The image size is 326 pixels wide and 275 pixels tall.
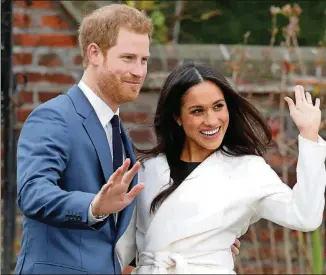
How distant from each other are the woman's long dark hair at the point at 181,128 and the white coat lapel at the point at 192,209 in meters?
0.07

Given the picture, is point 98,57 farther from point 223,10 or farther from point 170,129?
point 223,10

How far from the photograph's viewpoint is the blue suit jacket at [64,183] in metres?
3.39

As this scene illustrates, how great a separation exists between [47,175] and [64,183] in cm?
18

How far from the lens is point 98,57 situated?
374 centimetres

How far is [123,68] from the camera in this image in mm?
3691

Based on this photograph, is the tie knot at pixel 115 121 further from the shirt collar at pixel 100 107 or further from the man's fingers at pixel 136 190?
the man's fingers at pixel 136 190

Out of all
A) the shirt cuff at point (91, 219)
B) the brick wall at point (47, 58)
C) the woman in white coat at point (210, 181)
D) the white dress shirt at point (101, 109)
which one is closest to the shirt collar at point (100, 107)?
the white dress shirt at point (101, 109)

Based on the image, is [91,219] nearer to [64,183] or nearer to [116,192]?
[116,192]

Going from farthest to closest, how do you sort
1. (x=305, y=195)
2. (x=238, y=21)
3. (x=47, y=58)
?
1. (x=238, y=21)
2. (x=47, y=58)
3. (x=305, y=195)

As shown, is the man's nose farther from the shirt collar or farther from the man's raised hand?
the man's raised hand

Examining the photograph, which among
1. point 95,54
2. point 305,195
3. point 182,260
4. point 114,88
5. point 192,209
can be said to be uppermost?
point 95,54

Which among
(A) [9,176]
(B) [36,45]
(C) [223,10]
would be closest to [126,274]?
(A) [9,176]

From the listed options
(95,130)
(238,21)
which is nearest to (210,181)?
(95,130)

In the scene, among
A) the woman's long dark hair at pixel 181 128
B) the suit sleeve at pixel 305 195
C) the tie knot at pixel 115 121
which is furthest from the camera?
the woman's long dark hair at pixel 181 128
